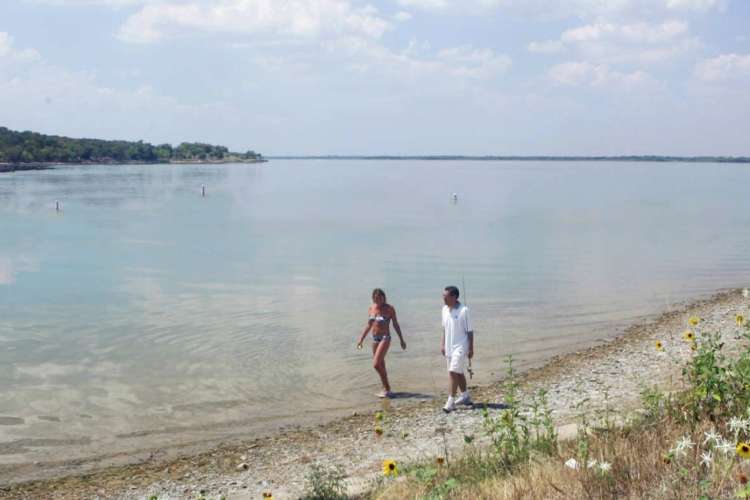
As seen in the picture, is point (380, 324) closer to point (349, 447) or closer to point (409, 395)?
point (409, 395)

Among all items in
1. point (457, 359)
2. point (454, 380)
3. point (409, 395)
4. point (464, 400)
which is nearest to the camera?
point (457, 359)

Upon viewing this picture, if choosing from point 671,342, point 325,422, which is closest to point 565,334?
point 671,342

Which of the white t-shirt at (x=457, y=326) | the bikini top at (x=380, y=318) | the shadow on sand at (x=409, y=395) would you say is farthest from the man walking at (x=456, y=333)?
the shadow on sand at (x=409, y=395)

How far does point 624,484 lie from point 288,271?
22.0 m

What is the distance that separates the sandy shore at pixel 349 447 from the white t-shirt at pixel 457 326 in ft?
3.70

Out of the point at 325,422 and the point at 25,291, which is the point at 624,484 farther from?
the point at 25,291

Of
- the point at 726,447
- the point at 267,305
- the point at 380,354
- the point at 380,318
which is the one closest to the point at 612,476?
the point at 726,447

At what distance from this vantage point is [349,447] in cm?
994

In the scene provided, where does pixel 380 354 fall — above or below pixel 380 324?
below

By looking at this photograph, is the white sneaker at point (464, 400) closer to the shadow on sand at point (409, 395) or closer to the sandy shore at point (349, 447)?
the sandy shore at point (349, 447)

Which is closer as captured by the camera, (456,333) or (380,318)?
(456,333)

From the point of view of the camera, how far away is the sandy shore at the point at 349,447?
28.8 ft

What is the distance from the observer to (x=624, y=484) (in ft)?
16.7

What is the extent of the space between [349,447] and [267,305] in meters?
10.6
